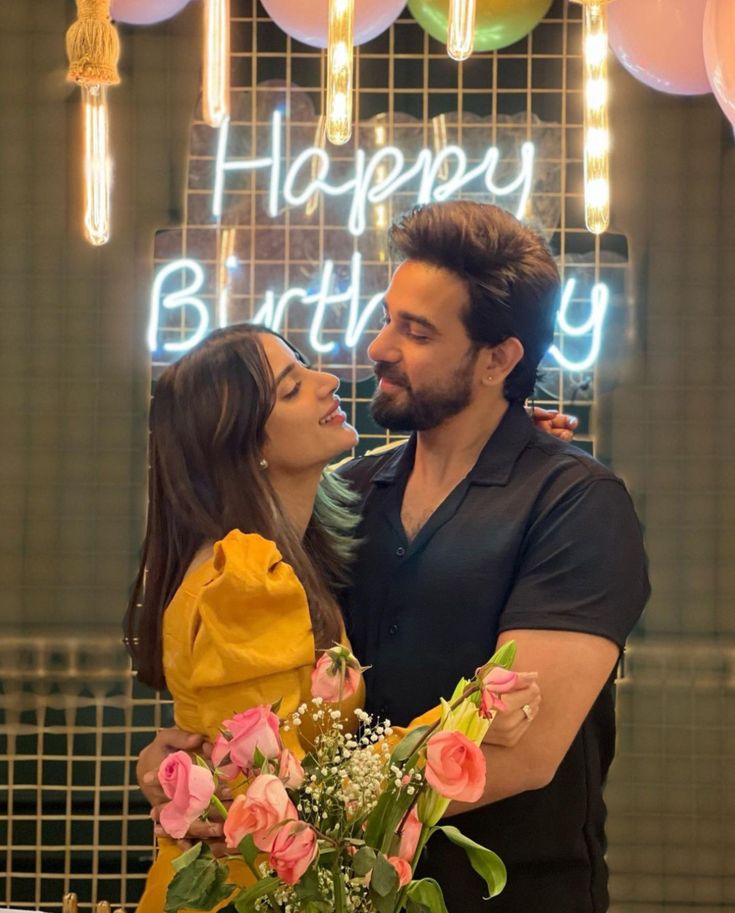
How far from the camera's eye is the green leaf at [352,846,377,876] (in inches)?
53.9

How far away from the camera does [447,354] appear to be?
89.8 inches

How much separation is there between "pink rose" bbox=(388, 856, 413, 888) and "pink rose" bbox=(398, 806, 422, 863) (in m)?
0.03

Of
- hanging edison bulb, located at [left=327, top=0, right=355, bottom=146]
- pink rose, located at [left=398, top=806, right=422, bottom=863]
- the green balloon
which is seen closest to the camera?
pink rose, located at [left=398, top=806, right=422, bottom=863]

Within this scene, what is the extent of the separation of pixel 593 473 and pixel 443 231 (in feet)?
1.59

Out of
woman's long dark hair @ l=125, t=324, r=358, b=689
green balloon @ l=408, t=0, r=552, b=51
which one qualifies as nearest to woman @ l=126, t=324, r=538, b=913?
woman's long dark hair @ l=125, t=324, r=358, b=689

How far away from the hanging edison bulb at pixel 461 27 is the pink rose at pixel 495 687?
2.61 feet

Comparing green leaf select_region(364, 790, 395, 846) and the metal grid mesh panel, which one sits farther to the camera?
the metal grid mesh panel

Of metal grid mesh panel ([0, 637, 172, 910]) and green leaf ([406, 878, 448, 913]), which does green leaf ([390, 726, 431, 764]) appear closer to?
green leaf ([406, 878, 448, 913])

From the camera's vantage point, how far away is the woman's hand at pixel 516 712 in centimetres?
149

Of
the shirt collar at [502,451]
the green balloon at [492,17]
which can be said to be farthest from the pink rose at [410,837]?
the green balloon at [492,17]

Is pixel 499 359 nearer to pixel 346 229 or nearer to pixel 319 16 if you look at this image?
pixel 319 16

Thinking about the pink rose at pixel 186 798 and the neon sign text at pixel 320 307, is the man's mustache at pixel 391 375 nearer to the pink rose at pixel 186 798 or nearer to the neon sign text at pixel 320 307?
the pink rose at pixel 186 798

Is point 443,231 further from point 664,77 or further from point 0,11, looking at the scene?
point 0,11

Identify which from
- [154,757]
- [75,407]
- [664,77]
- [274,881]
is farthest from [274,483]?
[75,407]
